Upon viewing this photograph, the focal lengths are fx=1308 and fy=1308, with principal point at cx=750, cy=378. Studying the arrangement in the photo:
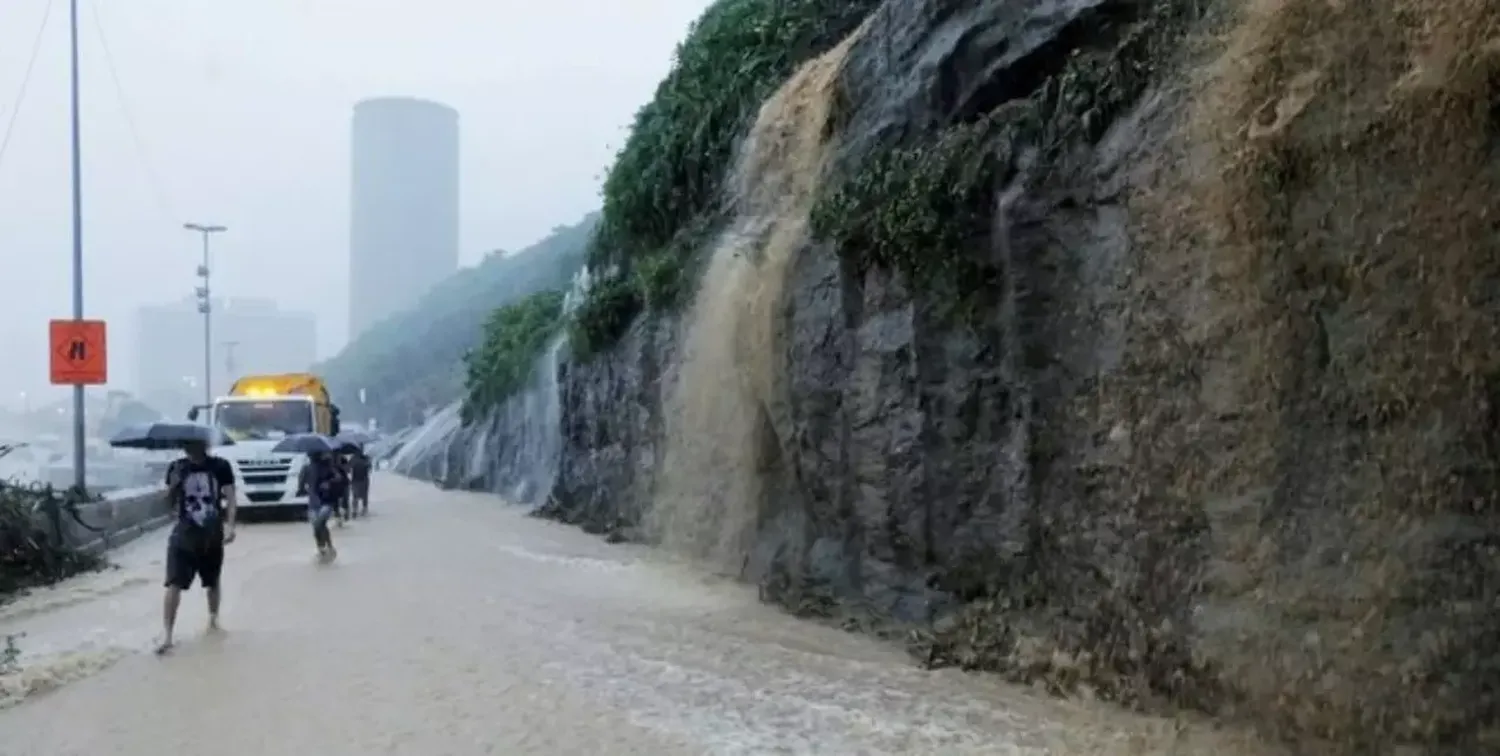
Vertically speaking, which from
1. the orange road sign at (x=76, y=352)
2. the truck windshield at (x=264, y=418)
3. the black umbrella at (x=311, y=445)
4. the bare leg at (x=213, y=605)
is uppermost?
the orange road sign at (x=76, y=352)

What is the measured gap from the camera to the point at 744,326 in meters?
14.8

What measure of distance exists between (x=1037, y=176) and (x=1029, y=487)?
7.46 ft

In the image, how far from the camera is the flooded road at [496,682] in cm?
767

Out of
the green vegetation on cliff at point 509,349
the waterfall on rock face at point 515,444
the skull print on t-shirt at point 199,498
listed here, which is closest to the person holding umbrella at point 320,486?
the skull print on t-shirt at point 199,498

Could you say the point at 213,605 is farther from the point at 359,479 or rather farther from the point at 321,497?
the point at 359,479

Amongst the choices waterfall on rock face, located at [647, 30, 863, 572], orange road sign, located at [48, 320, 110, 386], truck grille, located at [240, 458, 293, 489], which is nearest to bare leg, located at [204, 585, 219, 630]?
waterfall on rock face, located at [647, 30, 863, 572]

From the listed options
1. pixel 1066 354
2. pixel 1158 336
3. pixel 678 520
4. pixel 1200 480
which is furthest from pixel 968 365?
pixel 678 520

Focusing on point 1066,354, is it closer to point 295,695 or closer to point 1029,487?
point 1029,487

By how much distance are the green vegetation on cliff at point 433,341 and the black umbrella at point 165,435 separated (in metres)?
52.3

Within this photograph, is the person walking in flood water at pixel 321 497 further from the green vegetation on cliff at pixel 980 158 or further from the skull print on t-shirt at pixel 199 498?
the green vegetation on cliff at pixel 980 158

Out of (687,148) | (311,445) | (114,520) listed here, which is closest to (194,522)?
(311,445)

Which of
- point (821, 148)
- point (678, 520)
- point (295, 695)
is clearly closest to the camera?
point (295, 695)

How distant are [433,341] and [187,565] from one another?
101 m

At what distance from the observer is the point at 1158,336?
321 inches
